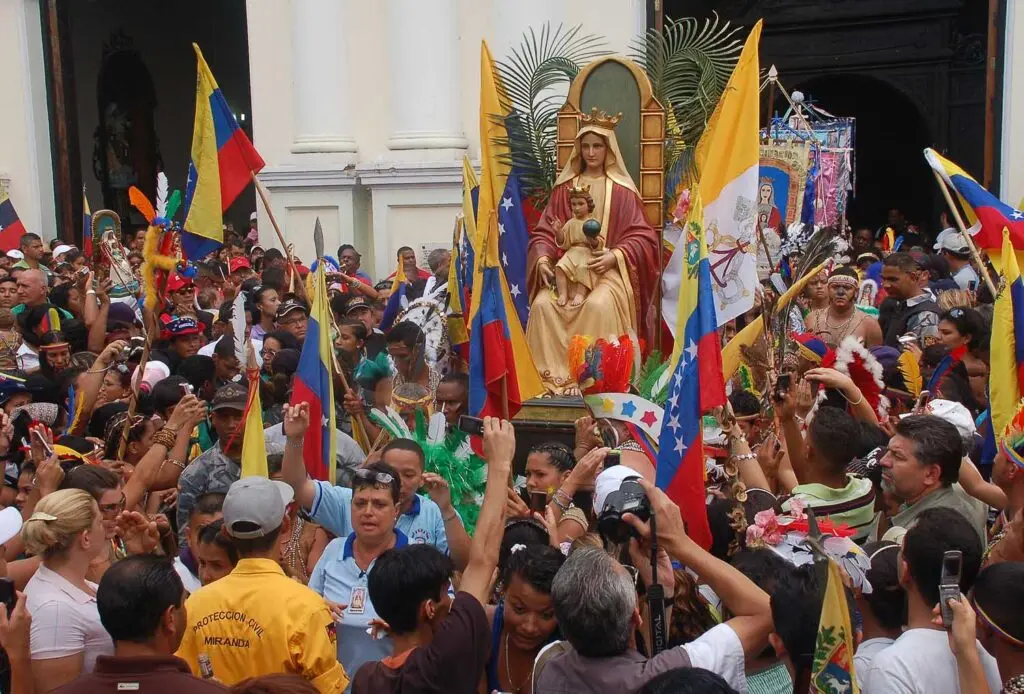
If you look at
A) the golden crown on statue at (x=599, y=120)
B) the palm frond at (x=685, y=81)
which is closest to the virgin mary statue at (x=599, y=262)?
the golden crown on statue at (x=599, y=120)

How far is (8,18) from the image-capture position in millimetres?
16188

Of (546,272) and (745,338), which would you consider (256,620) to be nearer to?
(745,338)

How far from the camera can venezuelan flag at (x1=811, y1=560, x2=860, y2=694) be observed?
2.59 meters

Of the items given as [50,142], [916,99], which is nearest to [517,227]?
[50,142]

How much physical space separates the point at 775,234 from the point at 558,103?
11.7 feet

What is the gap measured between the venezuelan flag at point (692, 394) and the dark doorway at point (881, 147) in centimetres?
1837

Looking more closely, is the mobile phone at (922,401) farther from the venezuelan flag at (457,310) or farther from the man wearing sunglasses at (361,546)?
the venezuelan flag at (457,310)

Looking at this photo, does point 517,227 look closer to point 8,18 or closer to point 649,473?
point 649,473

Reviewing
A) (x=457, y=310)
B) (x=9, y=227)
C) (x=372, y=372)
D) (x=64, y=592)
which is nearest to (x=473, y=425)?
(x=64, y=592)

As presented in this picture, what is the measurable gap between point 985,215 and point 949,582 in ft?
13.2

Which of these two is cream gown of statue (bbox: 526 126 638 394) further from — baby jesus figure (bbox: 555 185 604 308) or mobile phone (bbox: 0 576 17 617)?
mobile phone (bbox: 0 576 17 617)

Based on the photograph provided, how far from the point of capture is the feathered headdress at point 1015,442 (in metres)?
3.98

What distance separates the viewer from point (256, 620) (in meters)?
3.42

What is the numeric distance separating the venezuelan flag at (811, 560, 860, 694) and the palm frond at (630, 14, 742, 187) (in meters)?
6.58
